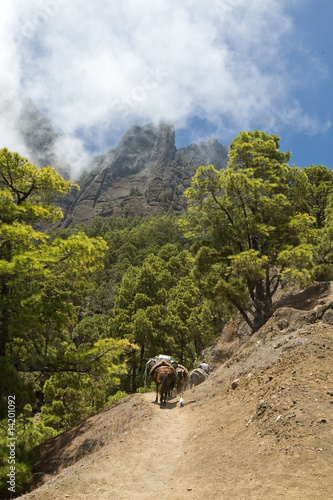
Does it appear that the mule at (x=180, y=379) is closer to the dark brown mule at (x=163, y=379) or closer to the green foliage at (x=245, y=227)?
the dark brown mule at (x=163, y=379)

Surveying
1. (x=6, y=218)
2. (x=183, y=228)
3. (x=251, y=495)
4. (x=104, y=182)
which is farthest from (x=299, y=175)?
(x=104, y=182)

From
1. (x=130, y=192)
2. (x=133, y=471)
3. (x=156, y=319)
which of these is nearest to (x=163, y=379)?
(x=133, y=471)

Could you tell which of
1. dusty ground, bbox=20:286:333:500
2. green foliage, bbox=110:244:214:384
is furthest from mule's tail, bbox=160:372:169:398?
green foliage, bbox=110:244:214:384

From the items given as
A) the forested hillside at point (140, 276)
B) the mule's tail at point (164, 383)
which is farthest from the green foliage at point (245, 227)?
the mule's tail at point (164, 383)

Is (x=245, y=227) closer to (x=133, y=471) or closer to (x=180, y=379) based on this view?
(x=180, y=379)

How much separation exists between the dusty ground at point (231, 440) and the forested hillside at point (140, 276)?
167cm

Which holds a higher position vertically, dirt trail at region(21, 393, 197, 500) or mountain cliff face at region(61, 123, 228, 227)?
mountain cliff face at region(61, 123, 228, 227)

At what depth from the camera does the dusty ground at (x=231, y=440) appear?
14.0 ft

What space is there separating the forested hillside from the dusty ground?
167 centimetres

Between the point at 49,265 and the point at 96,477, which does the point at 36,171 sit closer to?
the point at 49,265

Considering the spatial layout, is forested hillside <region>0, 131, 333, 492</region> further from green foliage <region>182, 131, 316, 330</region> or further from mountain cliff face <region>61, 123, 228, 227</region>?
mountain cliff face <region>61, 123, 228, 227</region>

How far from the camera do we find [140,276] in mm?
26922

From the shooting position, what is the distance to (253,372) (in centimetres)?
888

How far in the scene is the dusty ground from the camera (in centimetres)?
428
